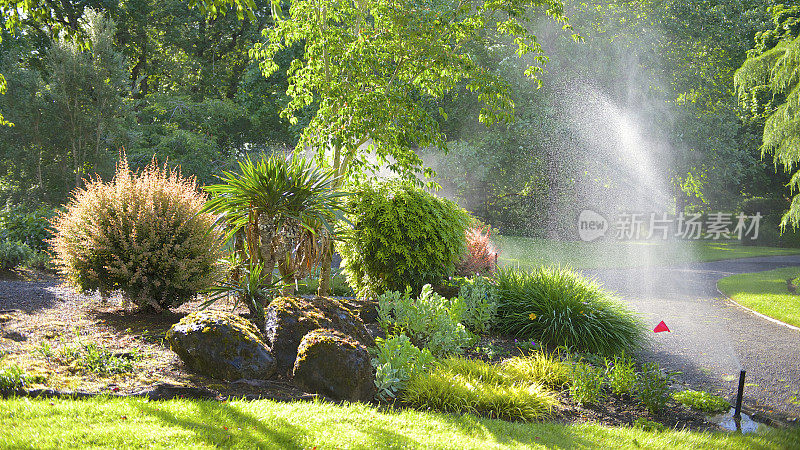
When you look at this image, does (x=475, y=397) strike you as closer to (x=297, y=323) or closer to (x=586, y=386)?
(x=586, y=386)

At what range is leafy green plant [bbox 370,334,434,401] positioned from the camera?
15.1 feet

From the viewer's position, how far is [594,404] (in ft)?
16.8

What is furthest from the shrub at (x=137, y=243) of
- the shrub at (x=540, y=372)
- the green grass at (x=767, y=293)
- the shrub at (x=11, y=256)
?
the green grass at (x=767, y=293)

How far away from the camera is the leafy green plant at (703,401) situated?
5.17 metres

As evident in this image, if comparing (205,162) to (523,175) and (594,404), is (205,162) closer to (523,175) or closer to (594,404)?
(523,175)

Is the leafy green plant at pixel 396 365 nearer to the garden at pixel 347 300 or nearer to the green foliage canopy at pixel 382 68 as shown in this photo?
the garden at pixel 347 300

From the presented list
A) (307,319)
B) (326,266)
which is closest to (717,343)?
(326,266)

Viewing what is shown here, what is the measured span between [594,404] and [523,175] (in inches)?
677

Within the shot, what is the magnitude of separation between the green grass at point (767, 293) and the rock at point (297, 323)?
27.2 feet

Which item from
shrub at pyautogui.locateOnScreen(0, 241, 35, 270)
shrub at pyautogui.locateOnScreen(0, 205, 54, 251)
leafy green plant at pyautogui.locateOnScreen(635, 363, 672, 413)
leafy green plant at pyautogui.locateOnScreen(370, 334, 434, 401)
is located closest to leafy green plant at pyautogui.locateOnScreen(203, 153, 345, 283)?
leafy green plant at pyautogui.locateOnScreen(370, 334, 434, 401)

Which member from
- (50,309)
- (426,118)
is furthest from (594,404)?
(50,309)

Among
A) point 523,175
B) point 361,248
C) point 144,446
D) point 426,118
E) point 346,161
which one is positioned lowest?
point 144,446

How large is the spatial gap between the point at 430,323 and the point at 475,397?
1467mm

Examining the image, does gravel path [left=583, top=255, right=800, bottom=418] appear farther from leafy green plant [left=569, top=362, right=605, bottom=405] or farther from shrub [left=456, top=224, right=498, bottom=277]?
shrub [left=456, top=224, right=498, bottom=277]
